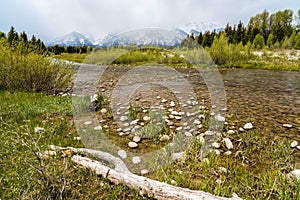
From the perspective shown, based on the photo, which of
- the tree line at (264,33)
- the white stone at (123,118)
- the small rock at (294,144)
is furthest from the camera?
the tree line at (264,33)

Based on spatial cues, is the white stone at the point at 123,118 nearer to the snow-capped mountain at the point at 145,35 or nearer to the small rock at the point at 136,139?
the small rock at the point at 136,139

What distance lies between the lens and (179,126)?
169 inches

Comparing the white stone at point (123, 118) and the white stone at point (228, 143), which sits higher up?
the white stone at point (123, 118)

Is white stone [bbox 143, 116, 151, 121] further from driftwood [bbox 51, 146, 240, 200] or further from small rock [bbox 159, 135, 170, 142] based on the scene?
driftwood [bbox 51, 146, 240, 200]

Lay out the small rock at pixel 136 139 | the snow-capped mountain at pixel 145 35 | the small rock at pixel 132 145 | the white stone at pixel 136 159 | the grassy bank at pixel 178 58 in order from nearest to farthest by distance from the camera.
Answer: the white stone at pixel 136 159 → the small rock at pixel 132 145 → the small rock at pixel 136 139 → the snow-capped mountain at pixel 145 35 → the grassy bank at pixel 178 58

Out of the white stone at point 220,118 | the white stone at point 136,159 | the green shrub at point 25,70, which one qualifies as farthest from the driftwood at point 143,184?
the green shrub at point 25,70

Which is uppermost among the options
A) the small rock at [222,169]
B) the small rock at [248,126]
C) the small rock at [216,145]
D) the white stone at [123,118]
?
the white stone at [123,118]

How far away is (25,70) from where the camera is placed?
21.9ft

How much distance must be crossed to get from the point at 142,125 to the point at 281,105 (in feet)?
14.6

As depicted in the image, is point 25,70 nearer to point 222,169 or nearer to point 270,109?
point 222,169

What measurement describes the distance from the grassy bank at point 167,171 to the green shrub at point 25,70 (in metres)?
3.43

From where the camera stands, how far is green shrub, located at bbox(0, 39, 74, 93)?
21.5 feet

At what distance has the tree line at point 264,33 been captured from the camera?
3715 cm

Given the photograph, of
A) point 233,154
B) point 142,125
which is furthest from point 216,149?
point 142,125
